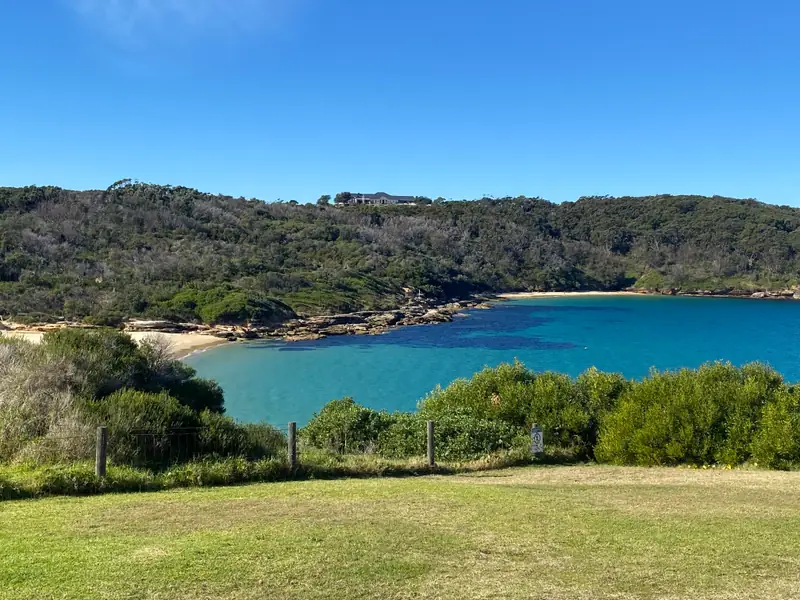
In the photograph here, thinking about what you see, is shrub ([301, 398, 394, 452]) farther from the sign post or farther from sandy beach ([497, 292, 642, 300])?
sandy beach ([497, 292, 642, 300])

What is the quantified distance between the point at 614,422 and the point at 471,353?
36.5 m

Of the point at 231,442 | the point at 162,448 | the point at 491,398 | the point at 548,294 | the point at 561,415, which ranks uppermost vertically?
the point at 548,294

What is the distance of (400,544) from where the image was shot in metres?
7.40

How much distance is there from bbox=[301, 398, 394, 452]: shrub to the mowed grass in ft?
24.6

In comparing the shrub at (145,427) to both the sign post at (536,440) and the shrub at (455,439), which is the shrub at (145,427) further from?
the sign post at (536,440)

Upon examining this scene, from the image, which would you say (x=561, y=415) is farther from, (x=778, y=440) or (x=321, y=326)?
(x=321, y=326)

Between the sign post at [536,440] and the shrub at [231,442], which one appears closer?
the shrub at [231,442]

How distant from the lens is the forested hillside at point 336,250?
215ft

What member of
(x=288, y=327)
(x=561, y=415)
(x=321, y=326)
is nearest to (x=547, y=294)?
(x=321, y=326)

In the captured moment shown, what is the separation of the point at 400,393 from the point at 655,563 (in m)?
32.2

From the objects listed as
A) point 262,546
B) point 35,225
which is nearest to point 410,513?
point 262,546

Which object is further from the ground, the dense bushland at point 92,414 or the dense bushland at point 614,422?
the dense bushland at point 92,414

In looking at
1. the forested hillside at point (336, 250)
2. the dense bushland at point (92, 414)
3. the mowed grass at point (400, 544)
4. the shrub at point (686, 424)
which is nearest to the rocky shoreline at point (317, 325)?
the forested hillside at point (336, 250)

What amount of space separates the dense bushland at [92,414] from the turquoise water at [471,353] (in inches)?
505
